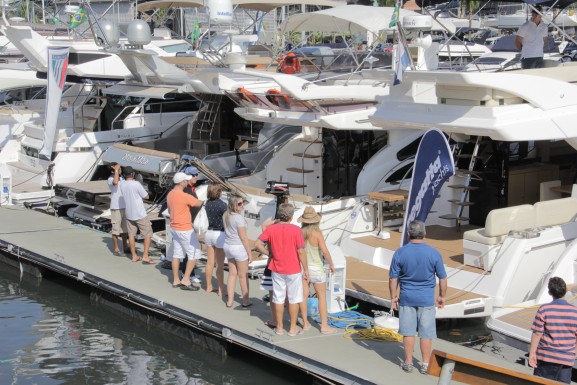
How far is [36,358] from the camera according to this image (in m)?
10.0

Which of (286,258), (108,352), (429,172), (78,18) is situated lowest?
(108,352)

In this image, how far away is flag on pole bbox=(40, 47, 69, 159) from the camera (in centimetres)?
1689

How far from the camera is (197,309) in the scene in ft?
33.4

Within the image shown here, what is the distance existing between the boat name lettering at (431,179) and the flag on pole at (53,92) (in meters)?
9.06

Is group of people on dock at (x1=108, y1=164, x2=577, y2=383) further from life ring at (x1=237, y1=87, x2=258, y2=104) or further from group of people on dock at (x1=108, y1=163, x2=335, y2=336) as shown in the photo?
life ring at (x1=237, y1=87, x2=258, y2=104)

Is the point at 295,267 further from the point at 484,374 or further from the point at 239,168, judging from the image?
the point at 239,168

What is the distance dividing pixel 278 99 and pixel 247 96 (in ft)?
1.89

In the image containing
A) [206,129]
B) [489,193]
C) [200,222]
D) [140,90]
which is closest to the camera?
[200,222]

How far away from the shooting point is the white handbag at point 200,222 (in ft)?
34.9

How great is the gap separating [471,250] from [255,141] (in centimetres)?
732

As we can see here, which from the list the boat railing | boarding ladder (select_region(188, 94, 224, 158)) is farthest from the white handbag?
the boat railing

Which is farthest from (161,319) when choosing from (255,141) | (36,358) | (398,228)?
(255,141)

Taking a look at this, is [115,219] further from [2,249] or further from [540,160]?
[540,160]

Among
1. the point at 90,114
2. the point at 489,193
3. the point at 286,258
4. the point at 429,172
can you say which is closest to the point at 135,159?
the point at 90,114
